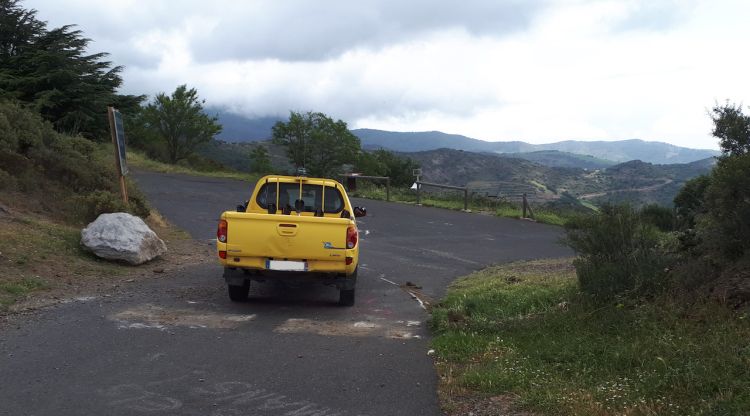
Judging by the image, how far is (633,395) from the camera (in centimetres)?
420

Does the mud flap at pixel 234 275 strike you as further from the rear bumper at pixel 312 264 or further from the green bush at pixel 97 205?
the green bush at pixel 97 205

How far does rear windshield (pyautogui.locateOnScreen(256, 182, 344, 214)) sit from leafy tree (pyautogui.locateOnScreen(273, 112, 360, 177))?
139 feet

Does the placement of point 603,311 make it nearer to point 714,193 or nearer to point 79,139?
point 714,193

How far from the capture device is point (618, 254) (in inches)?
285

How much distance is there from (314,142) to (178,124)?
1150 cm

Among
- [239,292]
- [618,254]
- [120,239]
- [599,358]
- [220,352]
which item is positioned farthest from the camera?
[120,239]

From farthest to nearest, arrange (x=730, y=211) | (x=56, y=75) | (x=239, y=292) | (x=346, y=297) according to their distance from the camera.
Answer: (x=56, y=75), (x=346, y=297), (x=239, y=292), (x=730, y=211)

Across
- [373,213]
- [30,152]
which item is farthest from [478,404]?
[373,213]

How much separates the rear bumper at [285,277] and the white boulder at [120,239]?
3011 mm

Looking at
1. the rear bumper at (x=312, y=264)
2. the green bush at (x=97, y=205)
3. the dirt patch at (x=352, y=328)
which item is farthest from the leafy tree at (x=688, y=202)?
the green bush at (x=97, y=205)

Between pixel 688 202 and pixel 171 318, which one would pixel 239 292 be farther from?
pixel 688 202

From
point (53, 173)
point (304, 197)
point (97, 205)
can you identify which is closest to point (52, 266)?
point (97, 205)

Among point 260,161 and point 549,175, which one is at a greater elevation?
point 260,161

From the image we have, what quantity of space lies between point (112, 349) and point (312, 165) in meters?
47.7
